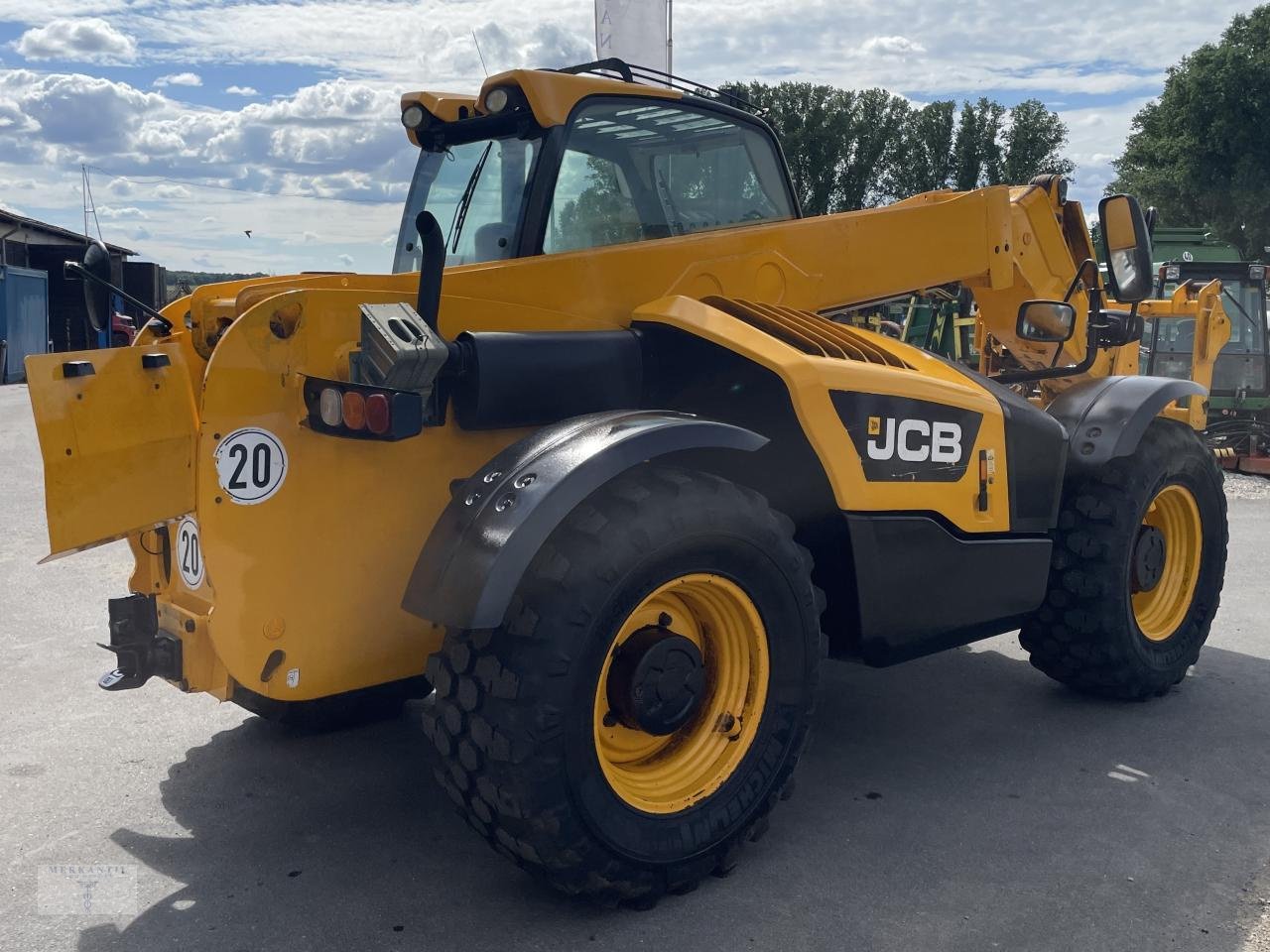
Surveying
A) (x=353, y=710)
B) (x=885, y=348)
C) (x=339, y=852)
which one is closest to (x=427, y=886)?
(x=339, y=852)

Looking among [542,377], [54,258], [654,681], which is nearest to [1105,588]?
[654,681]

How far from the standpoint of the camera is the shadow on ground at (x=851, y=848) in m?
3.17

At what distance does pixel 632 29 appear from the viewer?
27.8 ft

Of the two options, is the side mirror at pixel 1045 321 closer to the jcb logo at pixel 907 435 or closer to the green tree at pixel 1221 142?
the jcb logo at pixel 907 435

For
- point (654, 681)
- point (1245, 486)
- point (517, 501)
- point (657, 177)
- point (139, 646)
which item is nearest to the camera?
point (517, 501)

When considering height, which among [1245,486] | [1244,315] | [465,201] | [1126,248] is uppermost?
[465,201]

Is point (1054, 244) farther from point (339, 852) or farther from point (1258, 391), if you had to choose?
point (1258, 391)

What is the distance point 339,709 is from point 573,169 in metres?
2.20

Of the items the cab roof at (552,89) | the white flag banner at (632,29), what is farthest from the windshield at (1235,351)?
the cab roof at (552,89)

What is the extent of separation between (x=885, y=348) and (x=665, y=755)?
167cm

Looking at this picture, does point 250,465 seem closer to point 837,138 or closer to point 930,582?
point 930,582

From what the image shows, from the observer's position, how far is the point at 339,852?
11.9ft

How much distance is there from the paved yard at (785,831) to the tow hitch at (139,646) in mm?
565

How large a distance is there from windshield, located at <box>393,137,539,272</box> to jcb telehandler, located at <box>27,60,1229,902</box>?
0.01 metres
